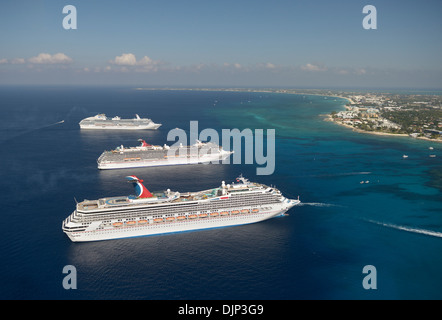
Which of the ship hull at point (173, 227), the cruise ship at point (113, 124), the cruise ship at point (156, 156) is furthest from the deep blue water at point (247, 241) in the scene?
the cruise ship at point (113, 124)

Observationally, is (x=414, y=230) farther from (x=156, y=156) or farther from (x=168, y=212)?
(x=156, y=156)

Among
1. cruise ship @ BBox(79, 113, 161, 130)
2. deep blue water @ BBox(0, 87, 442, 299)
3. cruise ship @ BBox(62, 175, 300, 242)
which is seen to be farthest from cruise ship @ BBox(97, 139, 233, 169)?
cruise ship @ BBox(79, 113, 161, 130)

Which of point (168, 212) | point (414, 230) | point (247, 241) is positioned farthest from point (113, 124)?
point (414, 230)

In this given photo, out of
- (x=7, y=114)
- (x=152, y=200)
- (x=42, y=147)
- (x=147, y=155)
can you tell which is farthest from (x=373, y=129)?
(x=7, y=114)

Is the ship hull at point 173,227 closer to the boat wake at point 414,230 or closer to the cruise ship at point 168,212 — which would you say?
the cruise ship at point 168,212

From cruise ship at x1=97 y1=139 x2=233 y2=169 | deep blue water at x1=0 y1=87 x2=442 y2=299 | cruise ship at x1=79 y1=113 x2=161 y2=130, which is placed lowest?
deep blue water at x1=0 y1=87 x2=442 y2=299

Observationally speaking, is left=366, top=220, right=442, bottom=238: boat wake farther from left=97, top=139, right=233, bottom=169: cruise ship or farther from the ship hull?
left=97, top=139, right=233, bottom=169: cruise ship

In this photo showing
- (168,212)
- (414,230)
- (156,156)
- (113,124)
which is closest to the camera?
(168,212)
